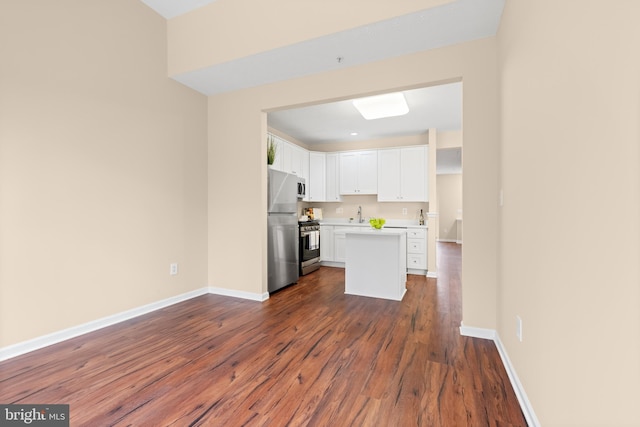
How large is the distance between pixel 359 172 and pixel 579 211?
487 cm

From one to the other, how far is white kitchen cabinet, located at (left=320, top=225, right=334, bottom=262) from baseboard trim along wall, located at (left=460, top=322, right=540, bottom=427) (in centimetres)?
336

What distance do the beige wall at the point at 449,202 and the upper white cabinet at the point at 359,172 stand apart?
18.6 ft

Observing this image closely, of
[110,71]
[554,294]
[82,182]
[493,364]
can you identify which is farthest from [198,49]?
[493,364]

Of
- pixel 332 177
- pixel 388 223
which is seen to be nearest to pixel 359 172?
pixel 332 177

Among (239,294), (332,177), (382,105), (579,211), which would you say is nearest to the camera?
(579,211)

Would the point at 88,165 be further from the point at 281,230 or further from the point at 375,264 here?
the point at 375,264

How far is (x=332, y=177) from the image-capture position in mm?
6000

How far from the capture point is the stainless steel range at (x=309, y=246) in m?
4.86

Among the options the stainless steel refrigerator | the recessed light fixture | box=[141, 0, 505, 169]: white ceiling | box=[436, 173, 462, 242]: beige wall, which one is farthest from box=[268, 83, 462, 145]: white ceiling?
box=[436, 173, 462, 242]: beige wall

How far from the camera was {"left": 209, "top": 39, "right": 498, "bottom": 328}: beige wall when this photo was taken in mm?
2410

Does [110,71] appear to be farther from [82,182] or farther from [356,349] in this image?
[356,349]

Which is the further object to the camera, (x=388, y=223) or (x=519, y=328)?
(x=388, y=223)

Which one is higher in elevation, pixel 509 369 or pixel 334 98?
Answer: pixel 334 98

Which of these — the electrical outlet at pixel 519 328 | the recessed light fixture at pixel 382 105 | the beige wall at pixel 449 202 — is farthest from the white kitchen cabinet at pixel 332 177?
the beige wall at pixel 449 202
